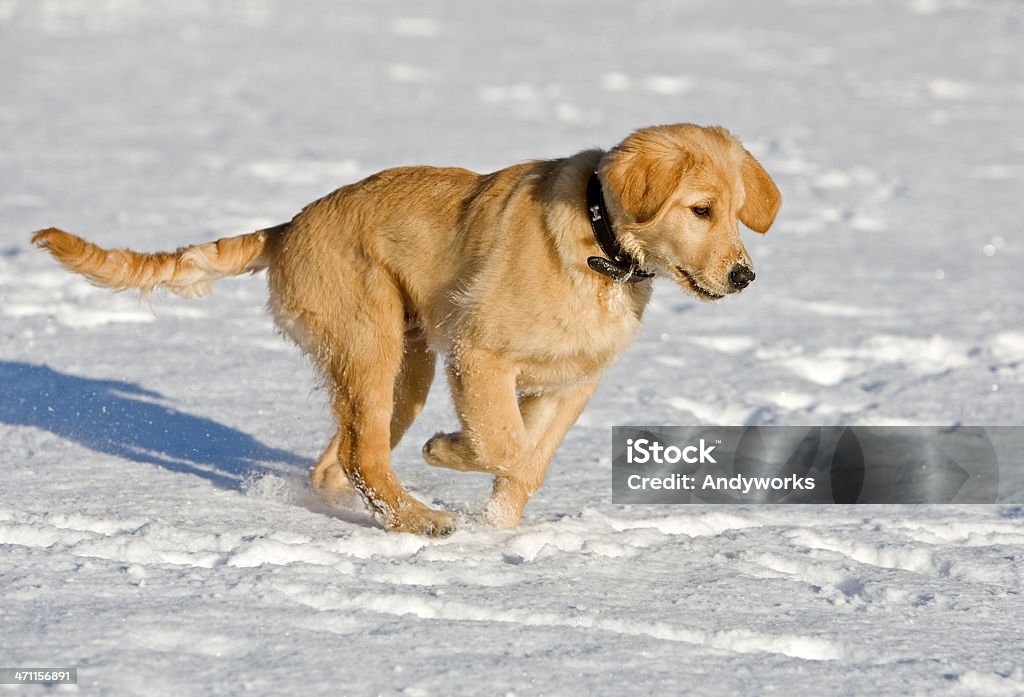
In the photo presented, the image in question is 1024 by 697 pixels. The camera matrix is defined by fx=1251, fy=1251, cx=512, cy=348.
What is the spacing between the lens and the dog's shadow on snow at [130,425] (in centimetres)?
502

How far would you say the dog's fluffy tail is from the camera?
461 centimetres

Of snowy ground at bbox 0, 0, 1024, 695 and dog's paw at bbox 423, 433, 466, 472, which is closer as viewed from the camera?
snowy ground at bbox 0, 0, 1024, 695

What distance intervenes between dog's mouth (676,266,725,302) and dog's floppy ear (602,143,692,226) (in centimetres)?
26

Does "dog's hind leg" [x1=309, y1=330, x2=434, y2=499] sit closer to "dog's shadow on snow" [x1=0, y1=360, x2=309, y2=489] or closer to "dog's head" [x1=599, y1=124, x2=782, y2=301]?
"dog's shadow on snow" [x1=0, y1=360, x2=309, y2=489]

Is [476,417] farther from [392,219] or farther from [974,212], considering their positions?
[974,212]

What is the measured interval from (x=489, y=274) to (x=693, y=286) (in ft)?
2.25

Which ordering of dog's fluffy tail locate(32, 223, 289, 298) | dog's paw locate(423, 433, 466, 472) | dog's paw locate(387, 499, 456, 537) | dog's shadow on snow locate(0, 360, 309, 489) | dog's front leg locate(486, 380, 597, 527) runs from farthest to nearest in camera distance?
1. dog's shadow on snow locate(0, 360, 309, 489)
2. dog's fluffy tail locate(32, 223, 289, 298)
3. dog's front leg locate(486, 380, 597, 527)
4. dog's paw locate(423, 433, 466, 472)
5. dog's paw locate(387, 499, 456, 537)

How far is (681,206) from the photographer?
4031 mm

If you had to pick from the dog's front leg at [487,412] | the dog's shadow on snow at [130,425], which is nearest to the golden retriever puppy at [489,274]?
the dog's front leg at [487,412]

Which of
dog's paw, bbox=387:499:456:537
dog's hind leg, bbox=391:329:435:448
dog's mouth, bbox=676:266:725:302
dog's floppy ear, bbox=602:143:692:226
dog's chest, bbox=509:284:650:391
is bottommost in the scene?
dog's paw, bbox=387:499:456:537

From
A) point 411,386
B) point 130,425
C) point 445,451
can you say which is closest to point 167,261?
point 130,425

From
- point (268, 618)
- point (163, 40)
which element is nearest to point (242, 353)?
point (268, 618)

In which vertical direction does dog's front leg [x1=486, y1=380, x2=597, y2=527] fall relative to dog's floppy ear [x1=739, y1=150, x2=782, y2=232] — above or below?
below

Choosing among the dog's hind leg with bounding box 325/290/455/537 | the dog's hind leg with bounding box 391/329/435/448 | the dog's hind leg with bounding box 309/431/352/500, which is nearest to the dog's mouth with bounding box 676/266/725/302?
the dog's hind leg with bounding box 325/290/455/537
